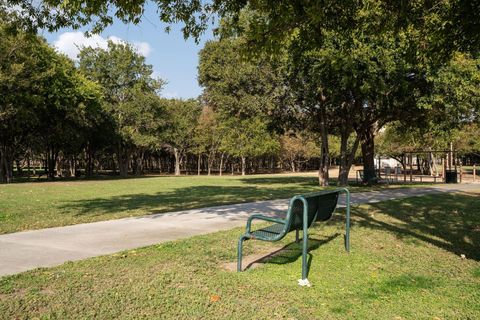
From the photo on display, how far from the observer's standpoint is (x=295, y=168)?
3056 inches

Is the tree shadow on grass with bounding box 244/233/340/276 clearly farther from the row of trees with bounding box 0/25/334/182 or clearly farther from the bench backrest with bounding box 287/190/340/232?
the row of trees with bounding box 0/25/334/182

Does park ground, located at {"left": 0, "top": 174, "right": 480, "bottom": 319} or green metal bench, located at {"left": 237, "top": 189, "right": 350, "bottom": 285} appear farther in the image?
green metal bench, located at {"left": 237, "top": 189, "right": 350, "bottom": 285}

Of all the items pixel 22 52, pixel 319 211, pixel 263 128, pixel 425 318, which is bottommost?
pixel 425 318

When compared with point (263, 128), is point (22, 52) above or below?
above

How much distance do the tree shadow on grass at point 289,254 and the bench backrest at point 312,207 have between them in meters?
0.54

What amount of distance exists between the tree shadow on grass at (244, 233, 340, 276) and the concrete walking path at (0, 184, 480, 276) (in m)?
2.01

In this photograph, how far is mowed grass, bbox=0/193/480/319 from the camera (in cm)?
424

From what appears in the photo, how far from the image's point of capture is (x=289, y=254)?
265 inches

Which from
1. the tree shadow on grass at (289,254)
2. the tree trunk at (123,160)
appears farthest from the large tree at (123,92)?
the tree shadow on grass at (289,254)

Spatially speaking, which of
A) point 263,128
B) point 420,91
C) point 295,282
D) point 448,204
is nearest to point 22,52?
point 263,128

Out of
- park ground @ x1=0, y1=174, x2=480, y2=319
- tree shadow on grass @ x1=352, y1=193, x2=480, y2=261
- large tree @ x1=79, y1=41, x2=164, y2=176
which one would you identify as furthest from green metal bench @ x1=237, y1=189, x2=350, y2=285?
large tree @ x1=79, y1=41, x2=164, y2=176

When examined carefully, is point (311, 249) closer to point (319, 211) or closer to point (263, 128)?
point (319, 211)

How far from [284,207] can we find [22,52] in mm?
23247

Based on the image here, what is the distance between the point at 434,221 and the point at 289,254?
201 inches
